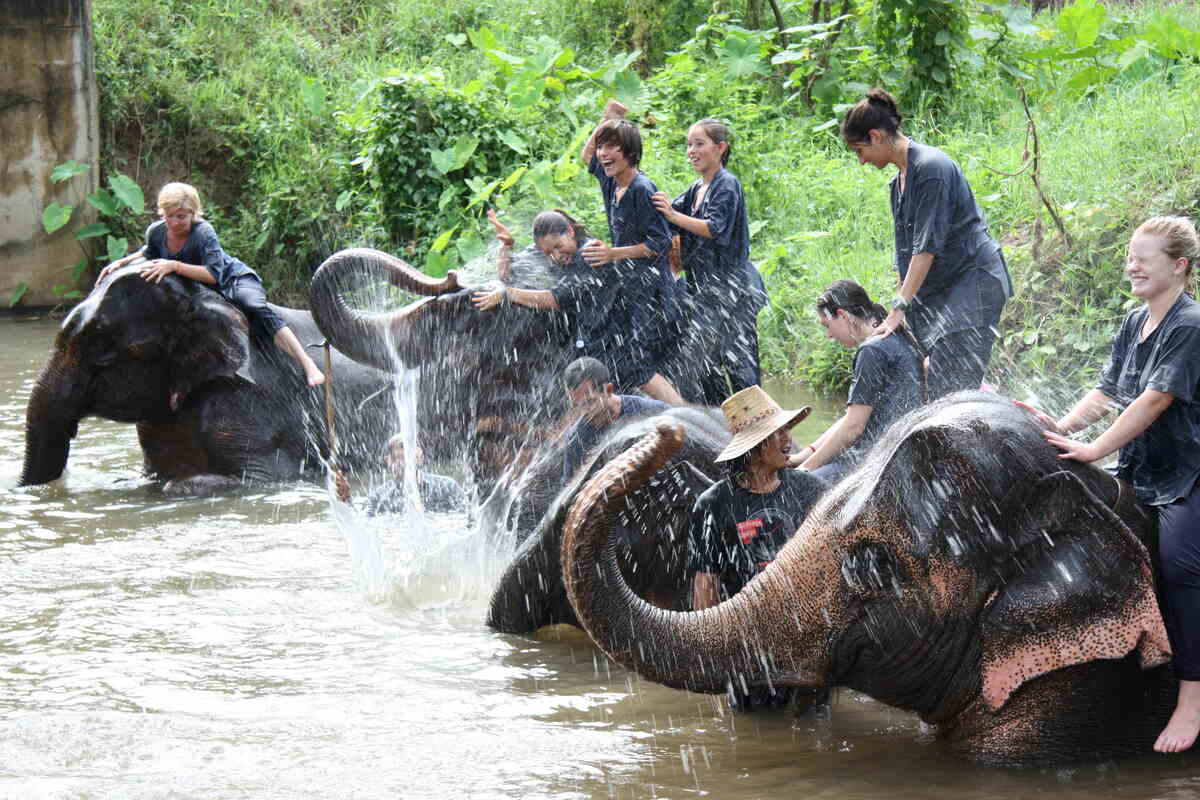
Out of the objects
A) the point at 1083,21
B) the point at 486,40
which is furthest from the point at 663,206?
the point at 486,40

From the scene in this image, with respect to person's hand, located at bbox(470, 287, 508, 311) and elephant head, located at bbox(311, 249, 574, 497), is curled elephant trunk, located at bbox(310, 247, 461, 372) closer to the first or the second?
elephant head, located at bbox(311, 249, 574, 497)

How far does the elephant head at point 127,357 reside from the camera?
744 centimetres

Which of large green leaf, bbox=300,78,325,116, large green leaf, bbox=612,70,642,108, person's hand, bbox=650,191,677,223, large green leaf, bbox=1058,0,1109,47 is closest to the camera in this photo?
person's hand, bbox=650,191,677,223

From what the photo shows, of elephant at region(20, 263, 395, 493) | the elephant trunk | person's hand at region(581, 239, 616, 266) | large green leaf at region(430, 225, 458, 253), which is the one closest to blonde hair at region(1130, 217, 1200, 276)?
person's hand at region(581, 239, 616, 266)

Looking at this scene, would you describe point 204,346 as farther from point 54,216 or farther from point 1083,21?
point 1083,21

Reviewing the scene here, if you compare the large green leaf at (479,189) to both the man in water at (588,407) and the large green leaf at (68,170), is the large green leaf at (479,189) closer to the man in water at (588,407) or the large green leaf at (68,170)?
the large green leaf at (68,170)

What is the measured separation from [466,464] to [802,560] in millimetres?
3577

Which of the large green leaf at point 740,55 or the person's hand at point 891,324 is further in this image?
the large green leaf at point 740,55

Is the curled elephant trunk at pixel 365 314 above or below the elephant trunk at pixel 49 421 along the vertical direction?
above

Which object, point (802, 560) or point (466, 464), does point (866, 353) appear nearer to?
point (802, 560)

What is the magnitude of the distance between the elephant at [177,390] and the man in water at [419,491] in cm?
81

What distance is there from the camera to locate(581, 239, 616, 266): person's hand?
657 centimetres

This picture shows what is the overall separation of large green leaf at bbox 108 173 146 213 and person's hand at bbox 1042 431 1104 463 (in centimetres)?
1109

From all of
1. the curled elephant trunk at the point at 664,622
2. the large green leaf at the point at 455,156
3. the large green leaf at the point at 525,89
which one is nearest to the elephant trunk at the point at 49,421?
the curled elephant trunk at the point at 664,622
